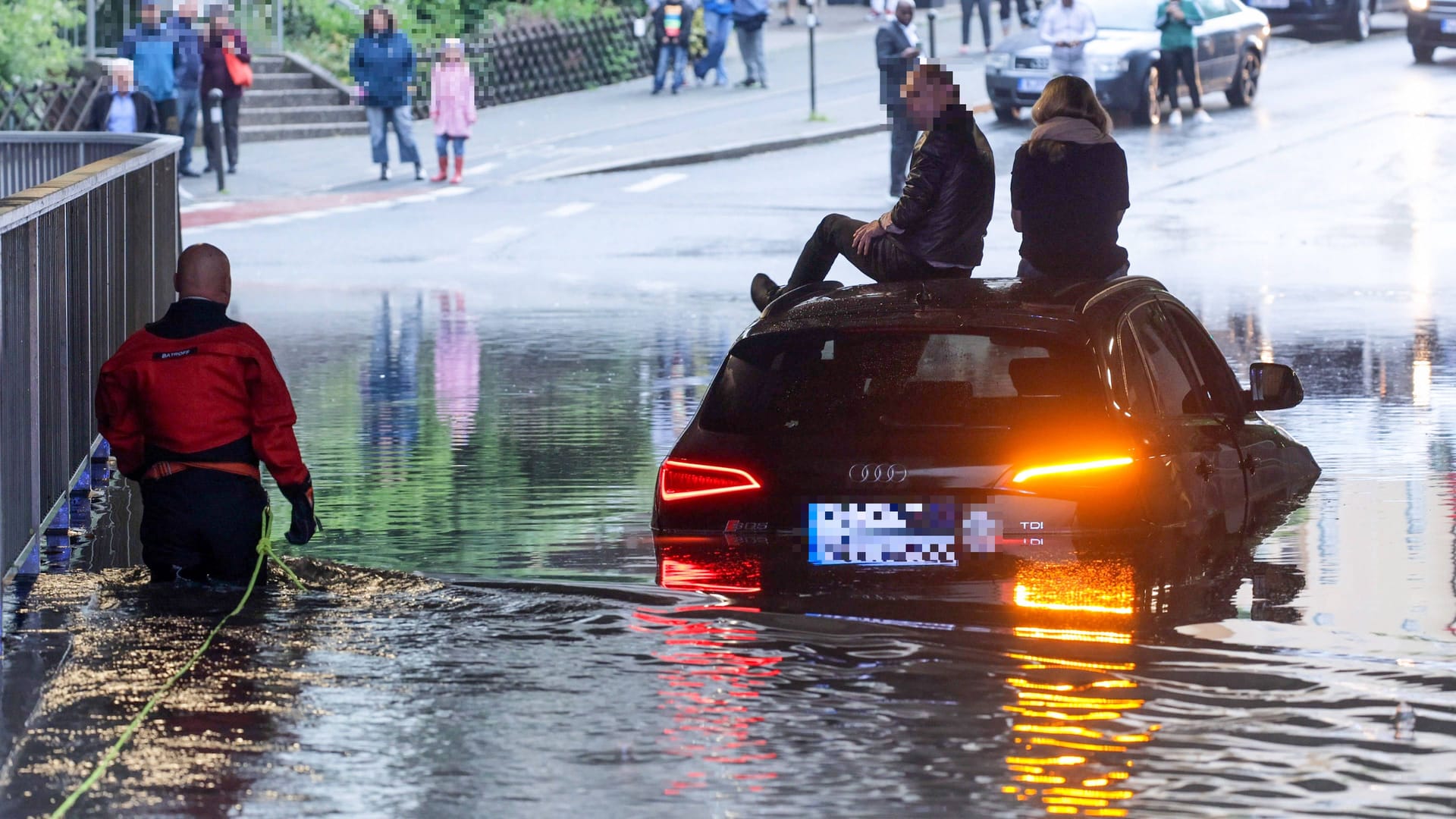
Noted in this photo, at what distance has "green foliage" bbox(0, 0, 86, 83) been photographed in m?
30.0

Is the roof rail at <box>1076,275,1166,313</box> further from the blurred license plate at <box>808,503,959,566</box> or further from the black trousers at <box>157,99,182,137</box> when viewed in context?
the black trousers at <box>157,99,182,137</box>

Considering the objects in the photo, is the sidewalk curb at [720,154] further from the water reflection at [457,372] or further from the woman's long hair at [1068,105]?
the woman's long hair at [1068,105]

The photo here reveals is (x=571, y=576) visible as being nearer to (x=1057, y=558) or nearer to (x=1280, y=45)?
(x=1057, y=558)

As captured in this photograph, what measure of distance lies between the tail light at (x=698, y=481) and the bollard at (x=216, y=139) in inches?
843

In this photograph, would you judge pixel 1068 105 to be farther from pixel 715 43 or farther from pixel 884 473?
pixel 715 43

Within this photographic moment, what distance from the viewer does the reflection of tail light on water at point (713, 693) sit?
235 inches

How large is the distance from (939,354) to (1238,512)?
390cm

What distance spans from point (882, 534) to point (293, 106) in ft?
93.8

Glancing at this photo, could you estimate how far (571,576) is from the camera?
8.51 meters

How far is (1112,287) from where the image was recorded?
8.24 m

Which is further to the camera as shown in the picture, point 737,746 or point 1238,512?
point 1238,512

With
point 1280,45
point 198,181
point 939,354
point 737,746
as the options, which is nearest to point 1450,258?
point 939,354

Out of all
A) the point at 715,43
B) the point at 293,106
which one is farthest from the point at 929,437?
the point at 715,43

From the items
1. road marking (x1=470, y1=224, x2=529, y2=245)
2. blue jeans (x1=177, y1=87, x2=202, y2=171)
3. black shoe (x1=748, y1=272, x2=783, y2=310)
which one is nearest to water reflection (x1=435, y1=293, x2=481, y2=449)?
black shoe (x1=748, y1=272, x2=783, y2=310)
